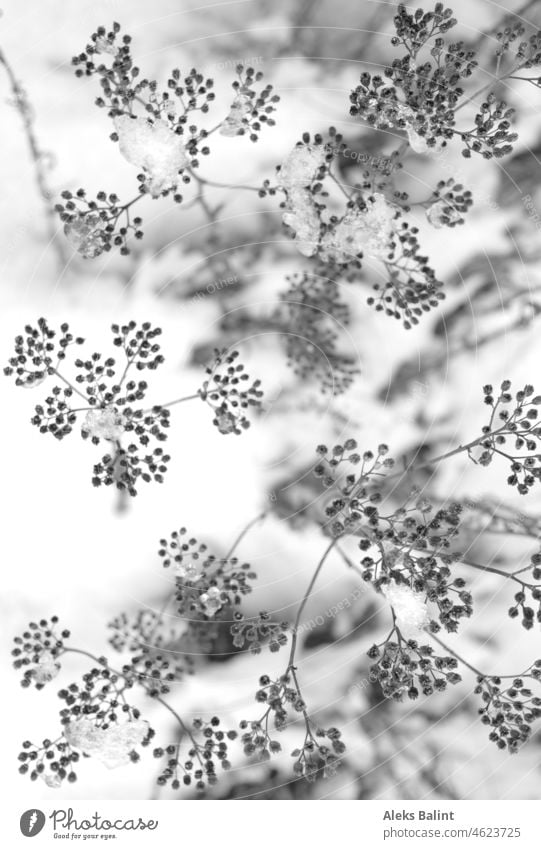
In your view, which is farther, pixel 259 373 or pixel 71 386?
pixel 259 373

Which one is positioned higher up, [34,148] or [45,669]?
[34,148]

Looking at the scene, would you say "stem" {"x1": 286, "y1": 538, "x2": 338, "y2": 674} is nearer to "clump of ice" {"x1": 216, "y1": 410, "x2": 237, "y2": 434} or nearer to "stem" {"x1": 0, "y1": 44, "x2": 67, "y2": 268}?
"clump of ice" {"x1": 216, "y1": 410, "x2": 237, "y2": 434}

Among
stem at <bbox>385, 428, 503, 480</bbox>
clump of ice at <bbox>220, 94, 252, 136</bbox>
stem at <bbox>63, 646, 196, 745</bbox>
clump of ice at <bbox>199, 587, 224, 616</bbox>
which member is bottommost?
stem at <bbox>63, 646, 196, 745</bbox>

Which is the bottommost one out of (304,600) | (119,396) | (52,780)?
(52,780)

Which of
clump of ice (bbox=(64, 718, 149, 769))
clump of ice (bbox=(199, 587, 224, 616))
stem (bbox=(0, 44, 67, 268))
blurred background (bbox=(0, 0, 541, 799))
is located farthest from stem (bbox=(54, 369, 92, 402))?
clump of ice (bbox=(64, 718, 149, 769))

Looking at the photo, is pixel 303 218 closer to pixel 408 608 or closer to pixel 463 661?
pixel 408 608

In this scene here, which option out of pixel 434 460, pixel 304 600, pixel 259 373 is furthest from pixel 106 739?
pixel 434 460

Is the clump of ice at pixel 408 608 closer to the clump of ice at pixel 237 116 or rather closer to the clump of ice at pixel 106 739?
the clump of ice at pixel 106 739

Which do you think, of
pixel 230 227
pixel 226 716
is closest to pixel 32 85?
pixel 230 227
